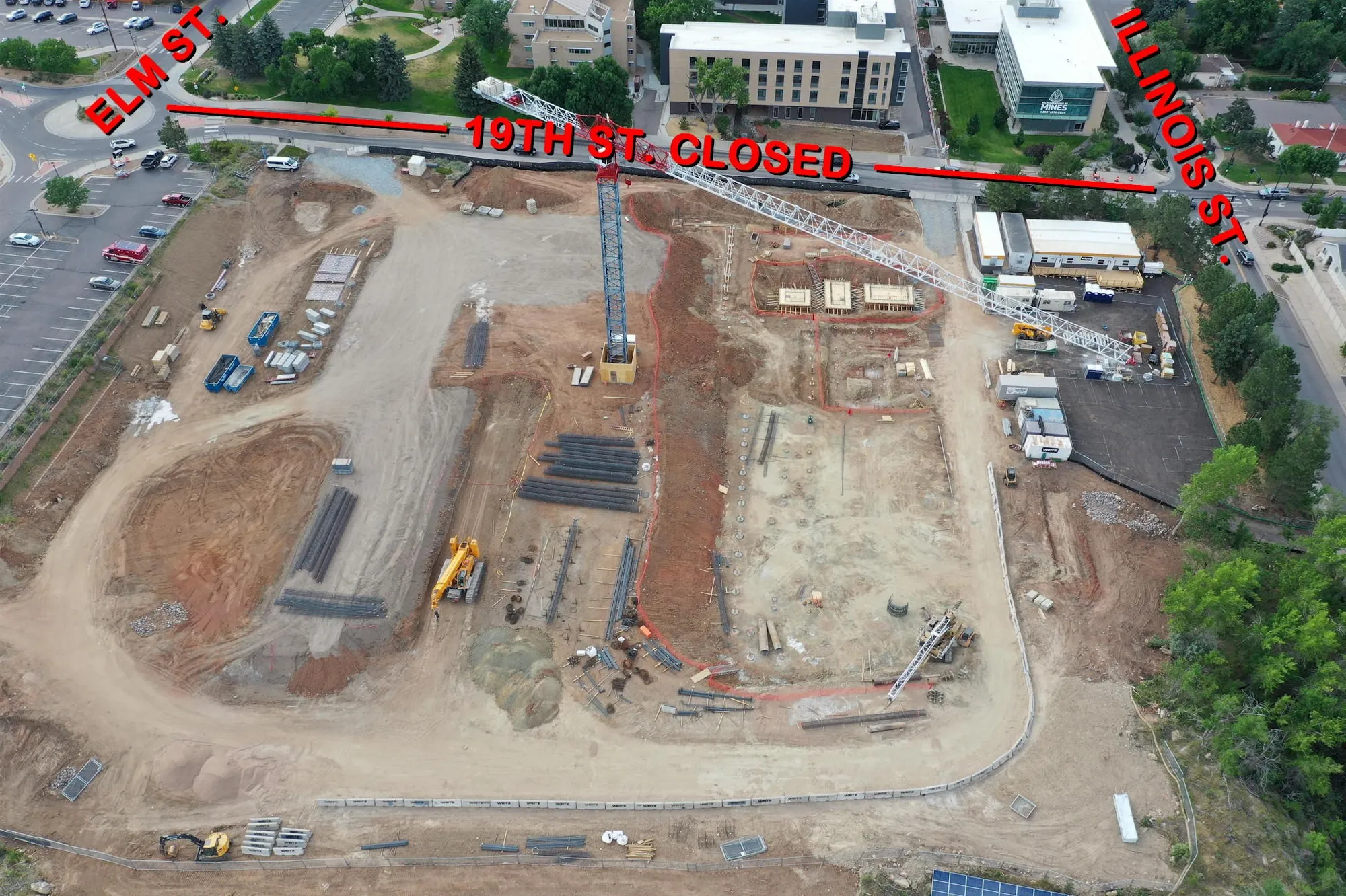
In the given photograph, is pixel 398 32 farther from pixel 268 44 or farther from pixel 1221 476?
pixel 1221 476

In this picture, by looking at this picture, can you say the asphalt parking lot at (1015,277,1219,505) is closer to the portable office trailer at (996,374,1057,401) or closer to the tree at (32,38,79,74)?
the portable office trailer at (996,374,1057,401)

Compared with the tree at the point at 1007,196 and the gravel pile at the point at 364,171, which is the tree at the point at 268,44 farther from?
the tree at the point at 1007,196

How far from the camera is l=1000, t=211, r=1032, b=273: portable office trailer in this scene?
86375mm

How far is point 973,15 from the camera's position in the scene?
123938mm

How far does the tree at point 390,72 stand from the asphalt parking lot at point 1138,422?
8068 centimetres

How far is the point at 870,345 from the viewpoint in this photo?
3191 inches

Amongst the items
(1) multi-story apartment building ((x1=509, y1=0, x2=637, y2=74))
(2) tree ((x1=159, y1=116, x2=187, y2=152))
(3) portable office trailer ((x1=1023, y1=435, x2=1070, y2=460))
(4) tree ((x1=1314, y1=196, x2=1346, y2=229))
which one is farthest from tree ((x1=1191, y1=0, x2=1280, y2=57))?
(2) tree ((x1=159, y1=116, x2=187, y2=152))

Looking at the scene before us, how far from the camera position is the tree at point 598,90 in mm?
102812

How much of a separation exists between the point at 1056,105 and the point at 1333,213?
3144cm

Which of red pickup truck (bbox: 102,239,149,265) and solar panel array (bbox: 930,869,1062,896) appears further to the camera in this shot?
red pickup truck (bbox: 102,239,149,265)

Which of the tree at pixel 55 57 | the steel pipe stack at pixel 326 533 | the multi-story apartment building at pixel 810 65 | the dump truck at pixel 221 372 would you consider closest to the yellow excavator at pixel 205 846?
the steel pipe stack at pixel 326 533

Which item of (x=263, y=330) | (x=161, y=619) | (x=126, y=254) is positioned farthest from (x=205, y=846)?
(x=126, y=254)

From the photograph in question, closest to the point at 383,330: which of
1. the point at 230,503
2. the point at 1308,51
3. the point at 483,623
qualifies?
the point at 230,503

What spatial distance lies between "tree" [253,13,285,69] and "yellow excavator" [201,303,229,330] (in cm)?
4804
